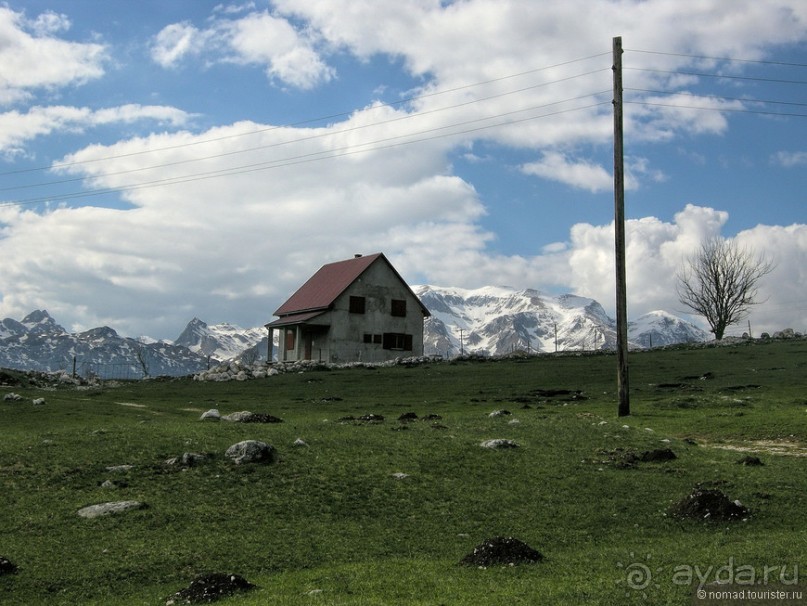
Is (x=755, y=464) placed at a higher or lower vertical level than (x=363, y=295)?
lower

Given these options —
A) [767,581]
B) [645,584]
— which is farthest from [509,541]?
[767,581]

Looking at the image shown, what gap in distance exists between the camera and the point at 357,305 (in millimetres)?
85125

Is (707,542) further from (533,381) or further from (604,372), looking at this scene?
(604,372)

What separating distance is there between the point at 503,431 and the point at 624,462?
16.1 feet

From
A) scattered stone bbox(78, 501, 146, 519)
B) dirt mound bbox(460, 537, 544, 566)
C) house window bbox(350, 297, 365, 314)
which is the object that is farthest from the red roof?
dirt mound bbox(460, 537, 544, 566)

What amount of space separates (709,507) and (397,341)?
74.1 meters

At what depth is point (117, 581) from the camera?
11.8 m

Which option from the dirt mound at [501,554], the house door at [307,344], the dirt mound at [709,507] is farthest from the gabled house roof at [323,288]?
the dirt mound at [501,554]

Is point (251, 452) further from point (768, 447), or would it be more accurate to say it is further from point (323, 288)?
point (323, 288)

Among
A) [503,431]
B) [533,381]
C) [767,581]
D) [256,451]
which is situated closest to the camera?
[767,581]

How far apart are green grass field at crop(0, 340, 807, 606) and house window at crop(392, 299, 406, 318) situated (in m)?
61.6

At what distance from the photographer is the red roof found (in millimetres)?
84938

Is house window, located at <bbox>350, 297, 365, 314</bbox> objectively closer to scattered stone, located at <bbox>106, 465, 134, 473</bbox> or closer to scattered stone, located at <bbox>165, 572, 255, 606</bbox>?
scattered stone, located at <bbox>106, 465, 134, 473</bbox>

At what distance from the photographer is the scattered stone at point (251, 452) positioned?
57.5ft
